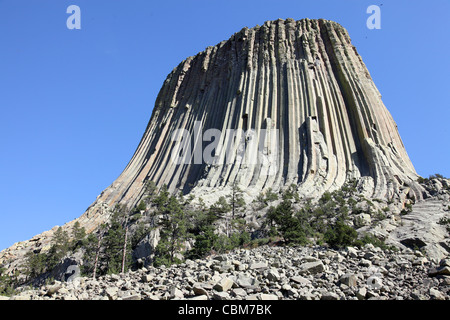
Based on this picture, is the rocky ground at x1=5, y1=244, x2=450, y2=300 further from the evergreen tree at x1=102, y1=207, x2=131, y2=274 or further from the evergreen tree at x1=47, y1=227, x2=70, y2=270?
the evergreen tree at x1=47, y1=227, x2=70, y2=270

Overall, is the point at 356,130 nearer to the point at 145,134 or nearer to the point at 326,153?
the point at 326,153

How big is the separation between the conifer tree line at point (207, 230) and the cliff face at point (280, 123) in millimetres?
3770

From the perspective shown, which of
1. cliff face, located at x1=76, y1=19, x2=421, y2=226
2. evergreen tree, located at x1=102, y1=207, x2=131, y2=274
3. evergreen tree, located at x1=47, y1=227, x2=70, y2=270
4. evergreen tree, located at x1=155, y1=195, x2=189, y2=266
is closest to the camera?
evergreen tree, located at x1=155, y1=195, x2=189, y2=266

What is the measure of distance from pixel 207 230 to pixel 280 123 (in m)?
24.4

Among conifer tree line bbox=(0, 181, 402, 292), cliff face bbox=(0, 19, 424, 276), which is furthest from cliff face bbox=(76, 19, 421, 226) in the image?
conifer tree line bbox=(0, 181, 402, 292)

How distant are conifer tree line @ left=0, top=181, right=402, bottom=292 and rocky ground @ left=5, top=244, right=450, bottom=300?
5.59 m

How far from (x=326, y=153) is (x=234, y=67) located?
22.9 m

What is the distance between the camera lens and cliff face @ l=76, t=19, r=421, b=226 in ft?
121

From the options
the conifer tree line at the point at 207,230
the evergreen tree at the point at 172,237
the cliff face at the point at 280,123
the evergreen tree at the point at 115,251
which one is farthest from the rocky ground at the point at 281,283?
the cliff face at the point at 280,123

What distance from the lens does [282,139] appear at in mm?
40750

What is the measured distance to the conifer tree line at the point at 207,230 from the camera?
766 inches

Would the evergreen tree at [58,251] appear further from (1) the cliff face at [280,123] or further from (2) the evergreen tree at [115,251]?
(1) the cliff face at [280,123]

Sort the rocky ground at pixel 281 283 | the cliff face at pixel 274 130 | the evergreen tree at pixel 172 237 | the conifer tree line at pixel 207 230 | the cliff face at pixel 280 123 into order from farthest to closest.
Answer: the cliff face at pixel 280 123, the cliff face at pixel 274 130, the evergreen tree at pixel 172 237, the conifer tree line at pixel 207 230, the rocky ground at pixel 281 283
